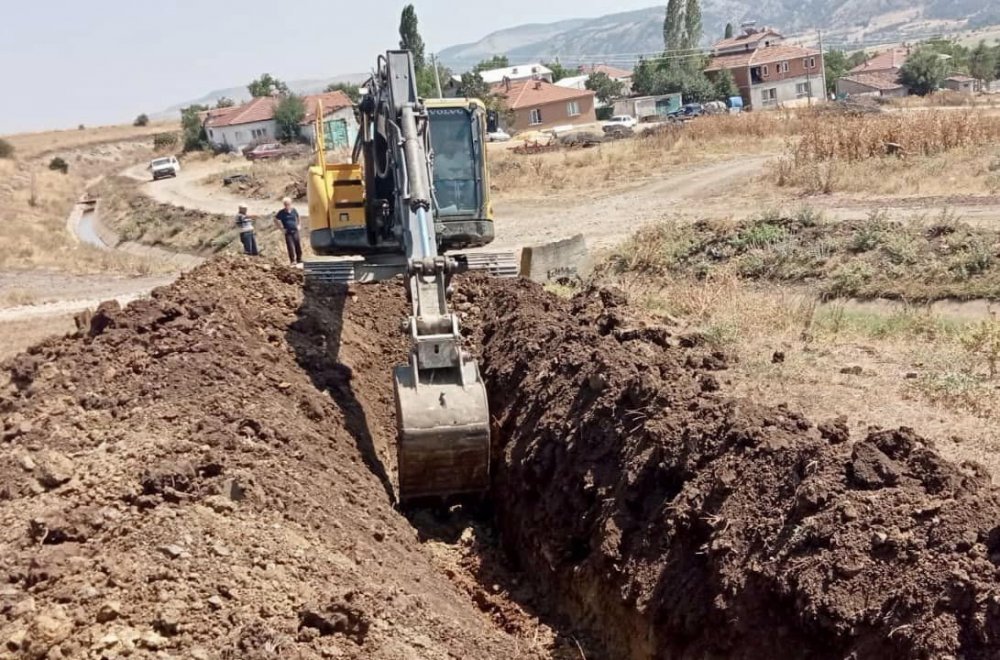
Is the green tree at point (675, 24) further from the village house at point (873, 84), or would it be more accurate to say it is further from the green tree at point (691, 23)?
the village house at point (873, 84)

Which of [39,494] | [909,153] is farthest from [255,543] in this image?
[909,153]

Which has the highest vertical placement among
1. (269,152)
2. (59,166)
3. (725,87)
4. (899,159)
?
(725,87)

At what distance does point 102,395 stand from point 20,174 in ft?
180

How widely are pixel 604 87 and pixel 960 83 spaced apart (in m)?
31.3

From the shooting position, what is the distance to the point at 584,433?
7688mm

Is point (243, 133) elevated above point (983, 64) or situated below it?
above

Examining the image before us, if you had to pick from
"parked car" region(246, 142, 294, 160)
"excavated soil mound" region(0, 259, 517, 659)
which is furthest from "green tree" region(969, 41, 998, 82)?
"excavated soil mound" region(0, 259, 517, 659)

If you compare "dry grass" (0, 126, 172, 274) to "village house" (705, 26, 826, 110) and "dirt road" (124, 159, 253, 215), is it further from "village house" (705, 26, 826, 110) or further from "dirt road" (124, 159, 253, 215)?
"village house" (705, 26, 826, 110)

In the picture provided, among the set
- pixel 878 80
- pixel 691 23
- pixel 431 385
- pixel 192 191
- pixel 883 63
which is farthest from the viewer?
pixel 691 23

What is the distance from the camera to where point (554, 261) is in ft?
53.6

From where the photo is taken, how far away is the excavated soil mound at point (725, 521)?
4.72 meters

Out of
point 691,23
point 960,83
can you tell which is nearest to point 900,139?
point 960,83

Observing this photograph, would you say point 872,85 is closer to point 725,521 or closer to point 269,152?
point 269,152

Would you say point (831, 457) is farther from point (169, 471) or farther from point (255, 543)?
point (169, 471)
